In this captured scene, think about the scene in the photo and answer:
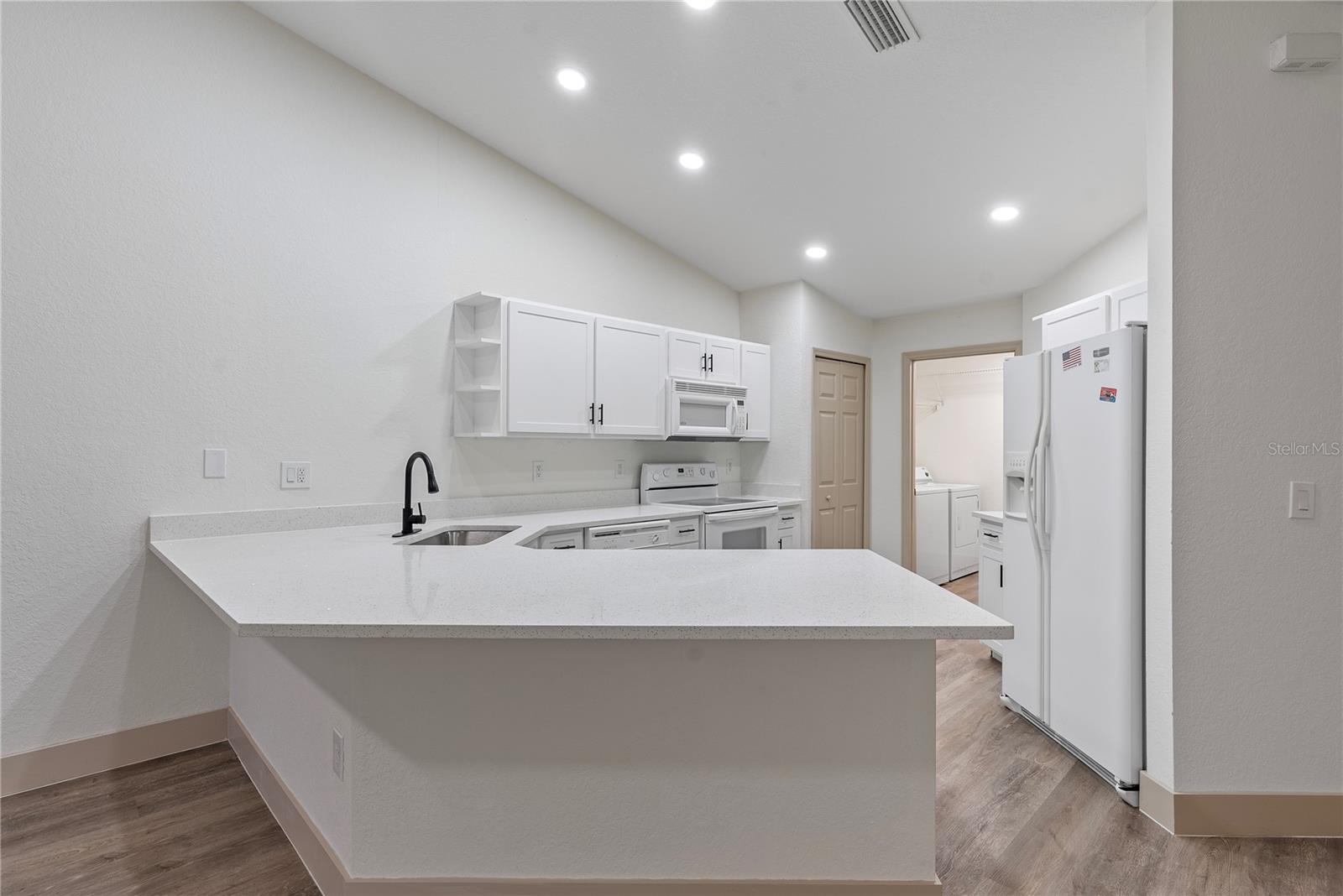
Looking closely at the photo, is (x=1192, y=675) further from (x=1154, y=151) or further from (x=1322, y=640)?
(x=1154, y=151)

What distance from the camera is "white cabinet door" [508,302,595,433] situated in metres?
3.24

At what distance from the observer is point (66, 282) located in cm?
222

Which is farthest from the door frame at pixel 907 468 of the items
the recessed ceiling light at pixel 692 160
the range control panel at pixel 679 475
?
the recessed ceiling light at pixel 692 160

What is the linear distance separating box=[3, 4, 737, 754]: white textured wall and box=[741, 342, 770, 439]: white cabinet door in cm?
217

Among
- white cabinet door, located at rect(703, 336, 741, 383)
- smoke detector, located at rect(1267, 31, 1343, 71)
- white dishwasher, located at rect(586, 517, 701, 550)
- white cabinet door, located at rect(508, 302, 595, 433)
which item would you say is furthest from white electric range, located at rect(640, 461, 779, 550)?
smoke detector, located at rect(1267, 31, 1343, 71)

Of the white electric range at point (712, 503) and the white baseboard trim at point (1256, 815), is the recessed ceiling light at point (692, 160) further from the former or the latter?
the white baseboard trim at point (1256, 815)

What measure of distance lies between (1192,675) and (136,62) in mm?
4289

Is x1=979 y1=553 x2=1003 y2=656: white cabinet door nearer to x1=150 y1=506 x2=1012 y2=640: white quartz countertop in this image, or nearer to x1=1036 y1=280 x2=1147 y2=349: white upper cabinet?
x1=1036 y1=280 x2=1147 y2=349: white upper cabinet

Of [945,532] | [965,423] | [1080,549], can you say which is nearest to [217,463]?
[1080,549]

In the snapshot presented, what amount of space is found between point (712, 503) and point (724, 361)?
1.04 m

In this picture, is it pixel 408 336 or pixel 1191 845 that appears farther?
pixel 408 336

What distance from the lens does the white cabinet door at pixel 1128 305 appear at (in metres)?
2.82

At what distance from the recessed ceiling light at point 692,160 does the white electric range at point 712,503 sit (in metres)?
1.88

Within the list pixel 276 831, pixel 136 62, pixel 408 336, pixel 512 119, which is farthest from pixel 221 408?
pixel 512 119
